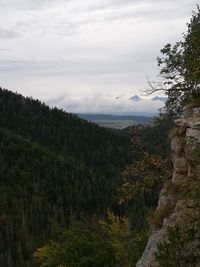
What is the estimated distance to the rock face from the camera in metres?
16.1

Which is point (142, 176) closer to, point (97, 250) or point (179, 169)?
point (179, 169)

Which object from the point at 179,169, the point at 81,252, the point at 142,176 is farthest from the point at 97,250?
the point at 179,169

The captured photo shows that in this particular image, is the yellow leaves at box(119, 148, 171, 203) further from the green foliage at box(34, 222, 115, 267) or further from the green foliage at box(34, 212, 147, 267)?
the green foliage at box(34, 222, 115, 267)

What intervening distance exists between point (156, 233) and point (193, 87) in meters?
5.56

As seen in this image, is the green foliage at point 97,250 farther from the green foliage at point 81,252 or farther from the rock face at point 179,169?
the rock face at point 179,169

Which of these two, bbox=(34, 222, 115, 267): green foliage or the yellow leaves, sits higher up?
the yellow leaves

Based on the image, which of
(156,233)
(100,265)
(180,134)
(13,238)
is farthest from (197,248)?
(13,238)

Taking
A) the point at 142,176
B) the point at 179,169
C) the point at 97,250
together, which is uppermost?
the point at 179,169

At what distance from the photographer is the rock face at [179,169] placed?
1611cm

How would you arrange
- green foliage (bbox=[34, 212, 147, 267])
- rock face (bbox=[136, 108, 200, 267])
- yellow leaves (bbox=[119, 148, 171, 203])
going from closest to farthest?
rock face (bbox=[136, 108, 200, 267]) → yellow leaves (bbox=[119, 148, 171, 203]) → green foliage (bbox=[34, 212, 147, 267])

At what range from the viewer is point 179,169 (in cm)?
1806

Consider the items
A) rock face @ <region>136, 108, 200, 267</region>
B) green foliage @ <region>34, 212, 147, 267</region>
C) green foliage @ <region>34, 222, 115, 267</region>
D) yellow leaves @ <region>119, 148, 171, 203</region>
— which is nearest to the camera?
rock face @ <region>136, 108, 200, 267</region>

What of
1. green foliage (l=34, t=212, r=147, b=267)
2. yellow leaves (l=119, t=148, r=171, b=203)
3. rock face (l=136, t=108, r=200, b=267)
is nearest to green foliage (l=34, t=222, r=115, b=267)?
green foliage (l=34, t=212, r=147, b=267)

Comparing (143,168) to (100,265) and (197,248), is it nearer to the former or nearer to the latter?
(197,248)
